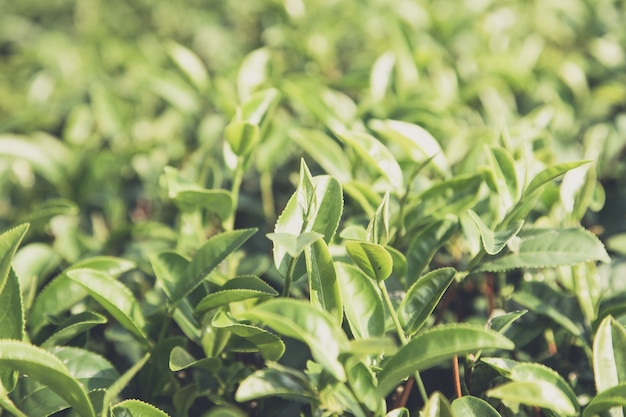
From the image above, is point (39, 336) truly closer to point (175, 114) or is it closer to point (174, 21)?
point (175, 114)

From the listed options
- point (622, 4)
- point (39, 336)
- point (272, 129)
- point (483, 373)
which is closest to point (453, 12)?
point (622, 4)

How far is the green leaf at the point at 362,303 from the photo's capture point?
3.20ft

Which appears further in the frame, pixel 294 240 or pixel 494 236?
pixel 494 236

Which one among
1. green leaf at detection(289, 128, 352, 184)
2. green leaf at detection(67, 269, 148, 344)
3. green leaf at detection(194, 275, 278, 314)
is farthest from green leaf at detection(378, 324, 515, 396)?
green leaf at detection(289, 128, 352, 184)

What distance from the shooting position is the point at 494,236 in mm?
1052

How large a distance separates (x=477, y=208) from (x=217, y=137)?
834 mm

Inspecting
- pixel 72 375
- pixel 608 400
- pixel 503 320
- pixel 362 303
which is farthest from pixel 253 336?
pixel 608 400

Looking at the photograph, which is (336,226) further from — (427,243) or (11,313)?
(11,313)

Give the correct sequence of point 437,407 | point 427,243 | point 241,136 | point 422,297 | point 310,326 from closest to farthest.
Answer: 1. point 310,326
2. point 437,407
3. point 422,297
4. point 427,243
5. point 241,136

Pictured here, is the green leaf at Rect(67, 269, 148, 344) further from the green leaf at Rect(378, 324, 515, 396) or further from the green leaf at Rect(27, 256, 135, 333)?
the green leaf at Rect(378, 324, 515, 396)

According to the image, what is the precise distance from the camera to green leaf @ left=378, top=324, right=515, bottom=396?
795 millimetres

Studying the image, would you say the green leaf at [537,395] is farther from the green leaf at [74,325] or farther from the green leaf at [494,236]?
the green leaf at [74,325]

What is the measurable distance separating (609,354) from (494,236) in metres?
0.25

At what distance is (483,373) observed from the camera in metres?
1.07
